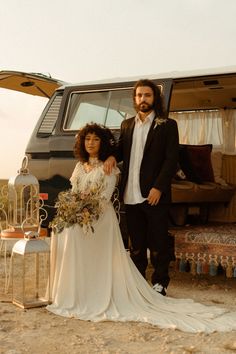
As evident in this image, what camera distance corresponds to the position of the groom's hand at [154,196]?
4.78 m

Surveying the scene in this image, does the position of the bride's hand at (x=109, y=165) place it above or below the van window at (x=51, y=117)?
below

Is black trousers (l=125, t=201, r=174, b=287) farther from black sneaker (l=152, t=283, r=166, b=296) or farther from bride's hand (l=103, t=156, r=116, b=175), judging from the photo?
bride's hand (l=103, t=156, r=116, b=175)

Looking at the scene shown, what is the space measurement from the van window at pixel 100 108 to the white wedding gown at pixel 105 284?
3.79ft

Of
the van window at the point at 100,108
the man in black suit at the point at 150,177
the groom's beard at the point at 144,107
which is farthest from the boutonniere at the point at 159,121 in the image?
the van window at the point at 100,108

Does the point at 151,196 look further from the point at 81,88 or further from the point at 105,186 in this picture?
the point at 81,88

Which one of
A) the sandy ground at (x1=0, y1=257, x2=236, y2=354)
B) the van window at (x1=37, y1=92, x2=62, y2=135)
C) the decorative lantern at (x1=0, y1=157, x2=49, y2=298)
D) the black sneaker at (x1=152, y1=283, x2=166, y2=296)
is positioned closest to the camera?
the sandy ground at (x1=0, y1=257, x2=236, y2=354)

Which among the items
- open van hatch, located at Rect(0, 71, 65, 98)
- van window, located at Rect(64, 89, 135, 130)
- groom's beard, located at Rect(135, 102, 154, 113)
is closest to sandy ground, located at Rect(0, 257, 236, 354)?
groom's beard, located at Rect(135, 102, 154, 113)

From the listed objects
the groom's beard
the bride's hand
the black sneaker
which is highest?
the groom's beard

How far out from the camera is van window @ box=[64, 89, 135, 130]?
5.89 meters

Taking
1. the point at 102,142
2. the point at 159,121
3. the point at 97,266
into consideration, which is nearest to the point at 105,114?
Answer: the point at 102,142

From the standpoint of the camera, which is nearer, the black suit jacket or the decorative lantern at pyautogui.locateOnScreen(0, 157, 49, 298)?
the decorative lantern at pyautogui.locateOnScreen(0, 157, 49, 298)

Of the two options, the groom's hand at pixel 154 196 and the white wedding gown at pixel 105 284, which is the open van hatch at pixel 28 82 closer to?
the white wedding gown at pixel 105 284

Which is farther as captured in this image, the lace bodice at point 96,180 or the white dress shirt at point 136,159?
the white dress shirt at point 136,159

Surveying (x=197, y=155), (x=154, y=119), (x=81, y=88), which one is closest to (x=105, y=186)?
(x=154, y=119)
